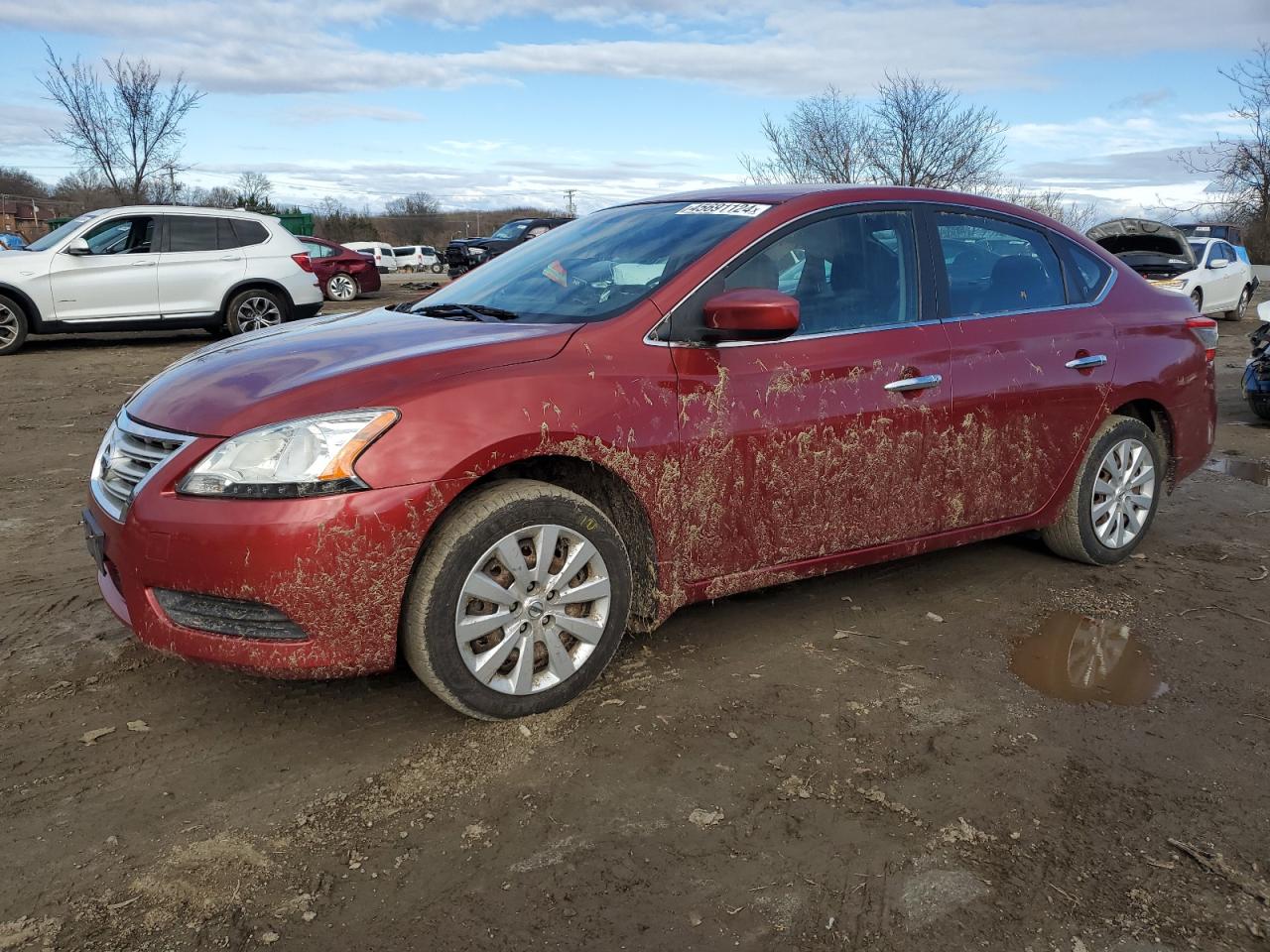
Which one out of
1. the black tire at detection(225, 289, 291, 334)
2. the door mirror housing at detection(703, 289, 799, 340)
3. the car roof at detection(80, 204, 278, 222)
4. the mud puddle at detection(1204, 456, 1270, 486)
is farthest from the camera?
the black tire at detection(225, 289, 291, 334)

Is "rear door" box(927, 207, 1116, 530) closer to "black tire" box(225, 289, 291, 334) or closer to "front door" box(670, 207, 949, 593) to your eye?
"front door" box(670, 207, 949, 593)

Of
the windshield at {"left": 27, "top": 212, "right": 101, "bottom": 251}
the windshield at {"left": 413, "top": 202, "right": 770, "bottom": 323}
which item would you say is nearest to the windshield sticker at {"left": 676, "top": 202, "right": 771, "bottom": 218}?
the windshield at {"left": 413, "top": 202, "right": 770, "bottom": 323}

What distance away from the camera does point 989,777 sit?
295 cm

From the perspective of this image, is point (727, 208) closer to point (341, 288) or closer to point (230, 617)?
point (230, 617)

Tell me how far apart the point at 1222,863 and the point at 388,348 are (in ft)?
8.97

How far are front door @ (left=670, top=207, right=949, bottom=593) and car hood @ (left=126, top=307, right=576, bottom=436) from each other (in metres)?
0.61

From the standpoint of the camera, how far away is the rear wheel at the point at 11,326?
11.9 meters

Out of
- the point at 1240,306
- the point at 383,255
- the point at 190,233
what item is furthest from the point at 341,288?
the point at 383,255

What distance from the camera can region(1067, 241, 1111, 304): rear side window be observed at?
4586 millimetres

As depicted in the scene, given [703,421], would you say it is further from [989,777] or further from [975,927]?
[975,927]

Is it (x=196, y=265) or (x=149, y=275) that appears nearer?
(x=149, y=275)

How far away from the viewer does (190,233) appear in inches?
495

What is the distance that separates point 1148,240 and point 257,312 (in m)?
13.7

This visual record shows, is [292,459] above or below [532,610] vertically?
above
